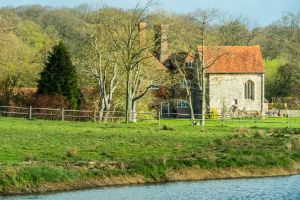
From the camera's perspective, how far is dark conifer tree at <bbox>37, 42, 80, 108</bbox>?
5816 centimetres

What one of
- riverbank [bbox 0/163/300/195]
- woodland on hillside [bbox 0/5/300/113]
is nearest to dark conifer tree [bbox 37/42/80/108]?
woodland on hillside [bbox 0/5/300/113]

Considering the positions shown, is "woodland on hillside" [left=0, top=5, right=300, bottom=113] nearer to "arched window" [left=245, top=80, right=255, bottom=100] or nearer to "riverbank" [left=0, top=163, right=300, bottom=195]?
"arched window" [left=245, top=80, right=255, bottom=100]

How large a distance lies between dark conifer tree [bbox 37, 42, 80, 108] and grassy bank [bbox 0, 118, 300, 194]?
1855 centimetres

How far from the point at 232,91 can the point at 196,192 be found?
59217 mm

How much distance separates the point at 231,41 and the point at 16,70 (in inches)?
1629

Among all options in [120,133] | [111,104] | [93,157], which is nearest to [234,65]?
[111,104]

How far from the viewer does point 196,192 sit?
2411 cm

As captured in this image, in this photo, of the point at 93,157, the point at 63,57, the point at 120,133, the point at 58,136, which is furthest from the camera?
the point at 63,57

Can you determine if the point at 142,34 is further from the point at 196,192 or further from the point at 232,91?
the point at 196,192

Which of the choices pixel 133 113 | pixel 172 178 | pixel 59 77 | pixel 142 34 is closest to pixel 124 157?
pixel 172 178

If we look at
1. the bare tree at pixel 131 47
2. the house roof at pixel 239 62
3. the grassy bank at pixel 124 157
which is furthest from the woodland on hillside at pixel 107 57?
the grassy bank at pixel 124 157

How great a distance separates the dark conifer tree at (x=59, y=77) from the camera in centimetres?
5816

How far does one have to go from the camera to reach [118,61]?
199 ft

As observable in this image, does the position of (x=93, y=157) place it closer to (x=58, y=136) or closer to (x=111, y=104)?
(x=58, y=136)
